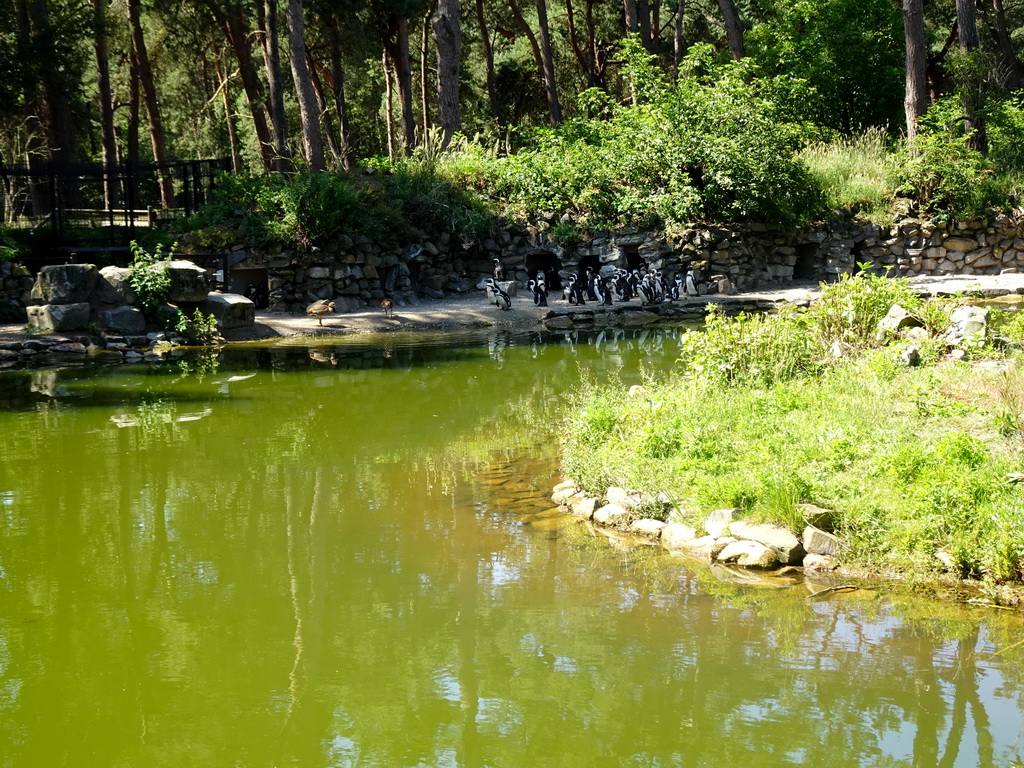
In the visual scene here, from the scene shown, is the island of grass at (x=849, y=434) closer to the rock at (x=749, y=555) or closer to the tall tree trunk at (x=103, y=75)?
the rock at (x=749, y=555)

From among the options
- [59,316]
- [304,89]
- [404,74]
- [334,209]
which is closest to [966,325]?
[334,209]

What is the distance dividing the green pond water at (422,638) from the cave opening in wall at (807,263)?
633 inches

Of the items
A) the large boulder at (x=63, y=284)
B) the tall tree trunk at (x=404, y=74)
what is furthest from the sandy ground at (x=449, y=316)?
the tall tree trunk at (x=404, y=74)

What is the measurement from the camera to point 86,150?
42.6 meters

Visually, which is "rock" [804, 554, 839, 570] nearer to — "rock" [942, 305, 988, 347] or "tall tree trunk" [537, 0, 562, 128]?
"rock" [942, 305, 988, 347]

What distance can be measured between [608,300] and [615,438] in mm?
12509

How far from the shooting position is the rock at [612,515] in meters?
8.17

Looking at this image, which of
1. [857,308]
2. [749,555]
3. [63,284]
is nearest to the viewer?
[749,555]

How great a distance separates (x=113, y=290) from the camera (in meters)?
19.2

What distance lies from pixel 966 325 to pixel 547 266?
14536mm

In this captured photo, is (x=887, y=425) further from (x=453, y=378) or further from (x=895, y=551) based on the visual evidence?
(x=453, y=378)

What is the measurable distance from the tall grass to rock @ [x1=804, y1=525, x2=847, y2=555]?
1889 cm

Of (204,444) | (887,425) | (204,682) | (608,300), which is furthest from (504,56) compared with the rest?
(204,682)

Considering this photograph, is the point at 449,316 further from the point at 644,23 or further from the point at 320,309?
the point at 644,23
